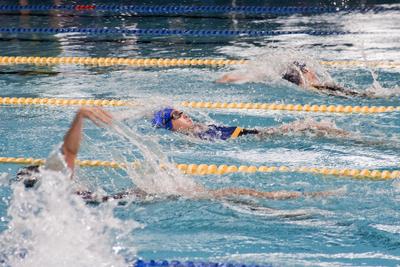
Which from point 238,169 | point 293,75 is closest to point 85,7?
point 293,75

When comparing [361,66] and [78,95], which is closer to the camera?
[78,95]

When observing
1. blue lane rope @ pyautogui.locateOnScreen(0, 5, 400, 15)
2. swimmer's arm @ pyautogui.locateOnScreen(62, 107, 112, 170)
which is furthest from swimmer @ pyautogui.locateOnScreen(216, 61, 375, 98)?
blue lane rope @ pyautogui.locateOnScreen(0, 5, 400, 15)

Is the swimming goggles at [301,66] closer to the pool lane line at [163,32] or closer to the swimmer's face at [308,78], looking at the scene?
the swimmer's face at [308,78]

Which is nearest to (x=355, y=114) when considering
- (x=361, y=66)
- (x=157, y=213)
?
(x=361, y=66)

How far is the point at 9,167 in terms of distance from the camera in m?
4.87

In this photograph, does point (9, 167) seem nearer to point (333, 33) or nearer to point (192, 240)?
point (192, 240)

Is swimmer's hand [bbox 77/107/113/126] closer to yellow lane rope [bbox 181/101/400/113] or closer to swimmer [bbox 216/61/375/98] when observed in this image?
yellow lane rope [bbox 181/101/400/113]

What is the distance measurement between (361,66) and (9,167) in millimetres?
3297

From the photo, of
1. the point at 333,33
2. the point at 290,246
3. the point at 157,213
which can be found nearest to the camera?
the point at 290,246

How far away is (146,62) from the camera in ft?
24.2

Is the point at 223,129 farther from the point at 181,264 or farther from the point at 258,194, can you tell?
the point at 181,264

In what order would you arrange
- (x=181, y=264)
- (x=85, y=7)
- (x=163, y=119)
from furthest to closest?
1. (x=85, y=7)
2. (x=163, y=119)
3. (x=181, y=264)

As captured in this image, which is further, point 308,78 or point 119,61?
point 119,61

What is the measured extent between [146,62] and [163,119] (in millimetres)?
2317
